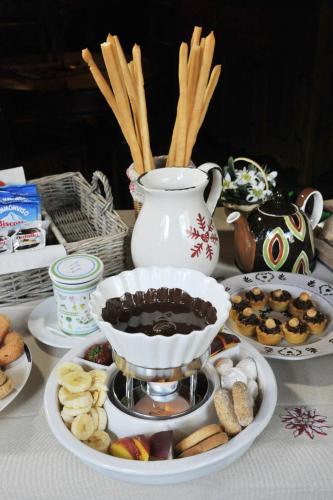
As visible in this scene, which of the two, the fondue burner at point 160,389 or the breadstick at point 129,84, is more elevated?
the breadstick at point 129,84

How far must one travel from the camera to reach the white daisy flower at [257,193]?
960 millimetres

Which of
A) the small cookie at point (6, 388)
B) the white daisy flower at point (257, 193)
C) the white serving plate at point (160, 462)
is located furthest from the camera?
the white daisy flower at point (257, 193)

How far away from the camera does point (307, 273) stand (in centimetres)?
86

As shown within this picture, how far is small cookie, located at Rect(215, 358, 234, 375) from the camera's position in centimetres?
61

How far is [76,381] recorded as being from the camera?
58 centimetres

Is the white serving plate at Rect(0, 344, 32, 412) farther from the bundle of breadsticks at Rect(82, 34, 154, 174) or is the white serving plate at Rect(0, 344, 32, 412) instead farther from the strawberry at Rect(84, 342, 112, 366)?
the bundle of breadsticks at Rect(82, 34, 154, 174)

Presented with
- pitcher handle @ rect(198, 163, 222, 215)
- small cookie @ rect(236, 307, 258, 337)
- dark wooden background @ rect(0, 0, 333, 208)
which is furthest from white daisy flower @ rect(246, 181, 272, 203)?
dark wooden background @ rect(0, 0, 333, 208)

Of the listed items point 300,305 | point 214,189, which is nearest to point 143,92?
point 214,189

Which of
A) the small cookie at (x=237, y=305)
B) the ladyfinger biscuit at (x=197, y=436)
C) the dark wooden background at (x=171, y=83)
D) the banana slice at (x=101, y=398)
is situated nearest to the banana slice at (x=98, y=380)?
the banana slice at (x=101, y=398)

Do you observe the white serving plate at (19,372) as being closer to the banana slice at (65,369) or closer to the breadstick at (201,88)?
the banana slice at (65,369)

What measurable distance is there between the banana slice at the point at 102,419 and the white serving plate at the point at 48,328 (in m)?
0.15

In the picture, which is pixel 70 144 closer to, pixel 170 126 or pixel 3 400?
pixel 170 126

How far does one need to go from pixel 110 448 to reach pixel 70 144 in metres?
1.53

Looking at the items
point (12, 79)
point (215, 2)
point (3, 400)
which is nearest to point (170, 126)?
point (215, 2)
